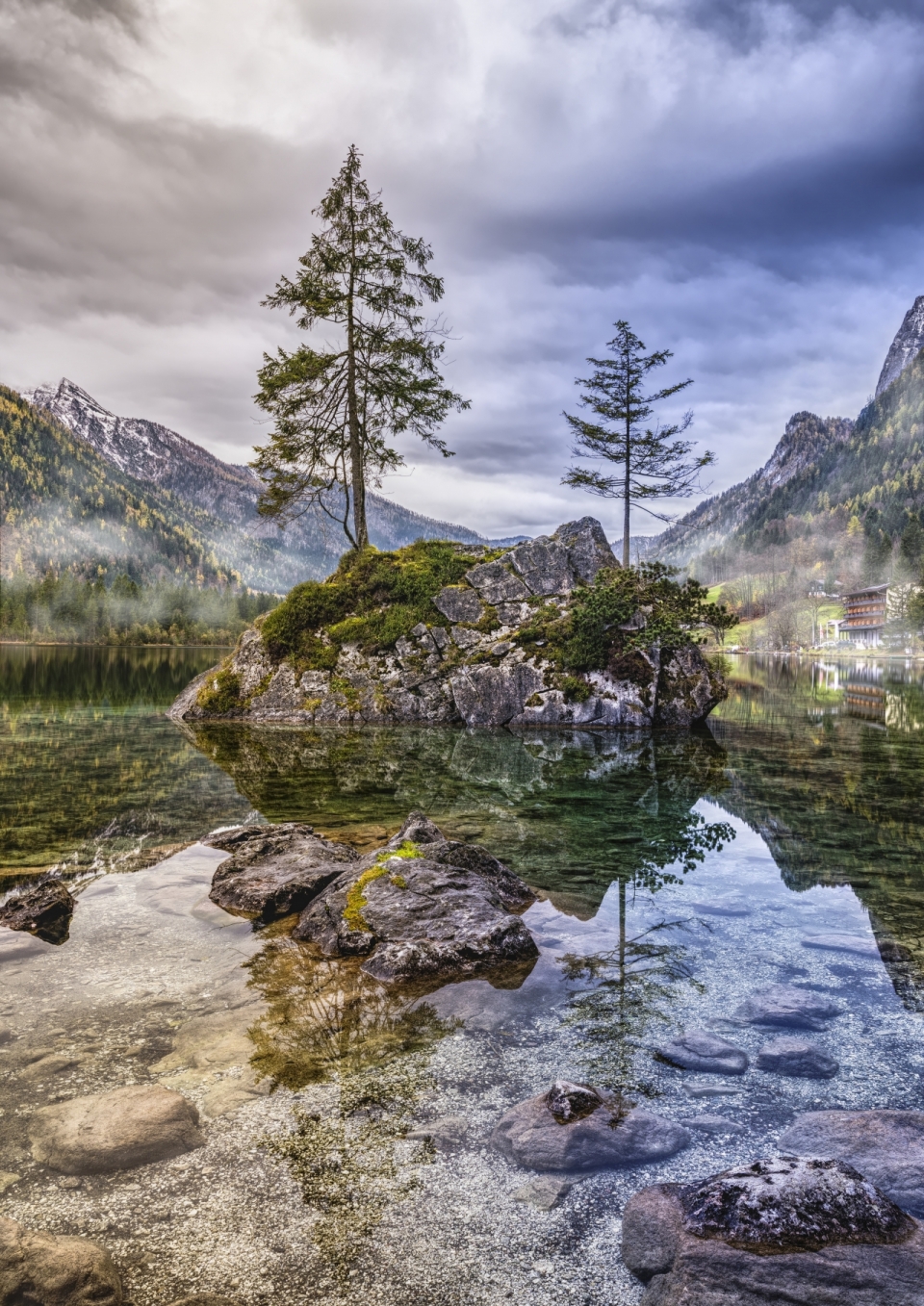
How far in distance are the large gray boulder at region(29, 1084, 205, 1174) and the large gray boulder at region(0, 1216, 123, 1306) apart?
2.42ft

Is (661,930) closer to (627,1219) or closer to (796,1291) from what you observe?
(627,1219)

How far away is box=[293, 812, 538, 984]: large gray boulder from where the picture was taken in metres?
6.79

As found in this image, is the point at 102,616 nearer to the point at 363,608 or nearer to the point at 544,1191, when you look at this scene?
the point at 363,608

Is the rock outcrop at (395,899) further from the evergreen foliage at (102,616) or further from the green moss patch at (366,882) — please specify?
the evergreen foliage at (102,616)

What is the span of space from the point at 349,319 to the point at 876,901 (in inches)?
1178

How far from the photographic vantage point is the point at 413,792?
14609 mm

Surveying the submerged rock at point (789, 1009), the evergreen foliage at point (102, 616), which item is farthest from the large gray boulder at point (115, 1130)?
the evergreen foliage at point (102, 616)

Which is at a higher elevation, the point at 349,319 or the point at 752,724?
the point at 349,319

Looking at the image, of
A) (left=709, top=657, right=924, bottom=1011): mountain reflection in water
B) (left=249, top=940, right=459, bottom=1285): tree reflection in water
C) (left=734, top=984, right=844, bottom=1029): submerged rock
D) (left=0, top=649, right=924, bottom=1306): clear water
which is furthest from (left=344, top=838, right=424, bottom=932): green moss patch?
(left=709, top=657, right=924, bottom=1011): mountain reflection in water

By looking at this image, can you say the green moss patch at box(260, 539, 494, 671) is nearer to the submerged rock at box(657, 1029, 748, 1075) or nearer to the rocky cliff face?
the rocky cliff face

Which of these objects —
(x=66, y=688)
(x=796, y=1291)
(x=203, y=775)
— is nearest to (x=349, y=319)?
(x=203, y=775)

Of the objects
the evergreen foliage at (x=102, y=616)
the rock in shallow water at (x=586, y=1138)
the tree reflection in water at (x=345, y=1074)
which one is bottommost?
the tree reflection in water at (x=345, y=1074)

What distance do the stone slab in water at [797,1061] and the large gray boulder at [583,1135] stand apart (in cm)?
116

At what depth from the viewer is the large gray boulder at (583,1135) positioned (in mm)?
4016
